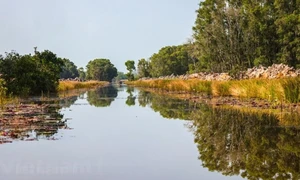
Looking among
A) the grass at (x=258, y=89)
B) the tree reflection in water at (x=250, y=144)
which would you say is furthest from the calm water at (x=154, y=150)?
the grass at (x=258, y=89)

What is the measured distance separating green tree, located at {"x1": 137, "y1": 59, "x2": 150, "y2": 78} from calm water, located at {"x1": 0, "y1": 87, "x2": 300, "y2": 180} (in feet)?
385

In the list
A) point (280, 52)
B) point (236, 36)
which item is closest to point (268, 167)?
point (280, 52)

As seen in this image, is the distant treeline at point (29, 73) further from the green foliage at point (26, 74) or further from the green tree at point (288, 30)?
the green tree at point (288, 30)

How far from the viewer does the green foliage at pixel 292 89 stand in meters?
16.1

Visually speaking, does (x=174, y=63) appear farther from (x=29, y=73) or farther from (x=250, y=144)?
(x=250, y=144)

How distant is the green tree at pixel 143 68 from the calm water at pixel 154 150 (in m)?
117

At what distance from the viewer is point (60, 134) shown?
33.5ft

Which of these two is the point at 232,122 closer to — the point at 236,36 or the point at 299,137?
the point at 299,137

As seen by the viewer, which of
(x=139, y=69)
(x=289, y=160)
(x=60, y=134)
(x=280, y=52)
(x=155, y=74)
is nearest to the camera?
(x=289, y=160)

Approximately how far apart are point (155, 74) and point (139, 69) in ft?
65.1

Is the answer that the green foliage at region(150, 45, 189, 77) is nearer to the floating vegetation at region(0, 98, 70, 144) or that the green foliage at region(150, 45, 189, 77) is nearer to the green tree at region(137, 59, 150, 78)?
the green tree at region(137, 59, 150, 78)

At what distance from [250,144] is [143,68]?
403ft

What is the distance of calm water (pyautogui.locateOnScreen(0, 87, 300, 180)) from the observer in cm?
627

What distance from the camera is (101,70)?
16762 cm
